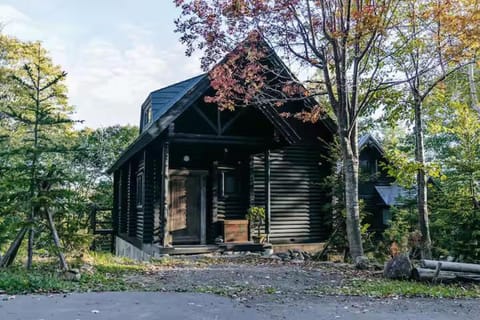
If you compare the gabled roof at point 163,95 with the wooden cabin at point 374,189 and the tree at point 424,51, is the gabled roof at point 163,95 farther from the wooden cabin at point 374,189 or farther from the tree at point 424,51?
the wooden cabin at point 374,189

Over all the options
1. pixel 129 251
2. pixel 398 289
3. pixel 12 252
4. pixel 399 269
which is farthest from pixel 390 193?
pixel 12 252

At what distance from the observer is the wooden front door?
44.3 feet

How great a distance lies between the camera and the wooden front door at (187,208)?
531 inches

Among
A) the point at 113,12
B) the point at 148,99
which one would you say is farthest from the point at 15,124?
the point at 113,12

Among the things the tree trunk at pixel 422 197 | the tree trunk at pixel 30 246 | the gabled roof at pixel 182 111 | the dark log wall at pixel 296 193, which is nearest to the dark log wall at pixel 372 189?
the dark log wall at pixel 296 193

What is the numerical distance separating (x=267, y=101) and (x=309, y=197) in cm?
554

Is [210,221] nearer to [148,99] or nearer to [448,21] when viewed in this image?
[148,99]

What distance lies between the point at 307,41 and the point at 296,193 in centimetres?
631

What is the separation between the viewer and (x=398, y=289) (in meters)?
7.51

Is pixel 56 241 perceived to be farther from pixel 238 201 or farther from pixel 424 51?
pixel 424 51

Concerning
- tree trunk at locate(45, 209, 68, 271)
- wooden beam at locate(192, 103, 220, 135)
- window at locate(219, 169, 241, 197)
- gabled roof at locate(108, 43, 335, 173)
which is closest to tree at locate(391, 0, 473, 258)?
gabled roof at locate(108, 43, 335, 173)

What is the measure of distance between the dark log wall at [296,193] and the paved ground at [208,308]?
8.65 metres

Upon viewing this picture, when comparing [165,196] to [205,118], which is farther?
[205,118]

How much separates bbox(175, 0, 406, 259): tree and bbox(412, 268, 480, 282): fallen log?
7.58 ft
